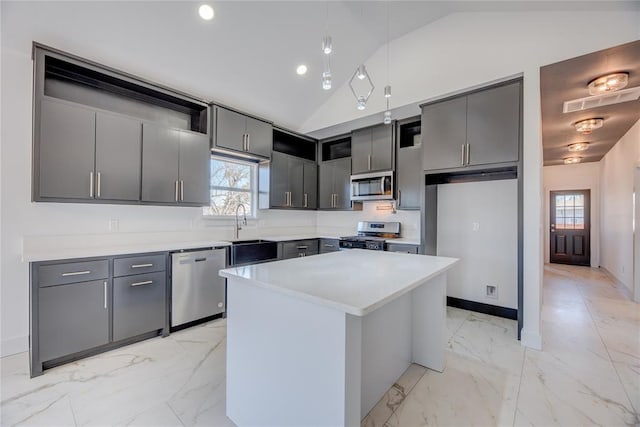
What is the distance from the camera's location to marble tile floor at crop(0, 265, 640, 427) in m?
1.74

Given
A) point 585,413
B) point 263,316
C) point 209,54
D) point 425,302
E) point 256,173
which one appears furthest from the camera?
point 256,173

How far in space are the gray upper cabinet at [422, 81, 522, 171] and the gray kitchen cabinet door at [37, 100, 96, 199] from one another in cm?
361

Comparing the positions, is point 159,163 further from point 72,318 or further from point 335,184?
point 335,184

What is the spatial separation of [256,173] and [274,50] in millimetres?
1805

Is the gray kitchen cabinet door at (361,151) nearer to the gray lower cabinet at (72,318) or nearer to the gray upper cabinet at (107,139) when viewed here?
the gray upper cabinet at (107,139)

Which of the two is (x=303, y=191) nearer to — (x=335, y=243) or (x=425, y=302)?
(x=335, y=243)

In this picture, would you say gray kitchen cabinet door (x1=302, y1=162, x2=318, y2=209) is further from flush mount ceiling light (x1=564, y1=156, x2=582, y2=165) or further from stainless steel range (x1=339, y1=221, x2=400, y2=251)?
flush mount ceiling light (x1=564, y1=156, x2=582, y2=165)

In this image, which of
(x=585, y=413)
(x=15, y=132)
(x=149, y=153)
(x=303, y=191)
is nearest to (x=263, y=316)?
(x=585, y=413)

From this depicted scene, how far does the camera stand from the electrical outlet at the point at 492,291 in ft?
11.5

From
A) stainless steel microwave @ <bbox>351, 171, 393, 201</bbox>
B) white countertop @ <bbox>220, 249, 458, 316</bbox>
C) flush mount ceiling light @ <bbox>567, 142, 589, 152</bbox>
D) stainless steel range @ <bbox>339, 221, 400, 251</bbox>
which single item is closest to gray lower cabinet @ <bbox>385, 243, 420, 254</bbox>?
stainless steel range @ <bbox>339, 221, 400, 251</bbox>

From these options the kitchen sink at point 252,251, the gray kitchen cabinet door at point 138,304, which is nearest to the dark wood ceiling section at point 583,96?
the kitchen sink at point 252,251

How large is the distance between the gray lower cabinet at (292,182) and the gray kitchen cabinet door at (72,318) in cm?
245

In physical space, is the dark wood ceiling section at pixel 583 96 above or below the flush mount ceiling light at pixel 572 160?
above

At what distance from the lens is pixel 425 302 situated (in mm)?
2344
